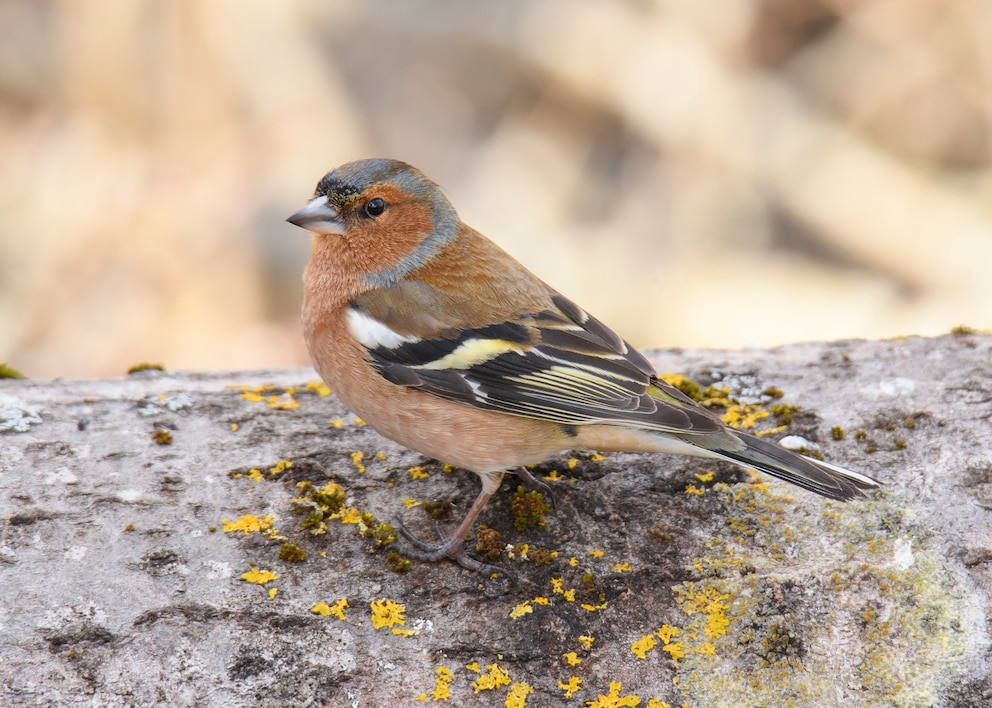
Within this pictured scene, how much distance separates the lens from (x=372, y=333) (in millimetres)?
3754

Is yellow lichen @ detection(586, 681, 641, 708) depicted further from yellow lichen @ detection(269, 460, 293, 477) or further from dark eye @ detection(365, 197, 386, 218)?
dark eye @ detection(365, 197, 386, 218)

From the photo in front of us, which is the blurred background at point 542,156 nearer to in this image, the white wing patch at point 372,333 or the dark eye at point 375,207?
the dark eye at point 375,207

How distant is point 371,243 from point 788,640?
2229mm

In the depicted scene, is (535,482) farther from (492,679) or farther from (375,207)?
(375,207)

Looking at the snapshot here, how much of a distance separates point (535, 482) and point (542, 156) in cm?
523

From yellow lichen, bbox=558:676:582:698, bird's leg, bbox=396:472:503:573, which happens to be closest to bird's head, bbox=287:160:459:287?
bird's leg, bbox=396:472:503:573

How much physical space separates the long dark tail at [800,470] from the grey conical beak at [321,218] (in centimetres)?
183

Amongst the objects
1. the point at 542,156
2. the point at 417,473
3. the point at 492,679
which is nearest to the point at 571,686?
the point at 492,679

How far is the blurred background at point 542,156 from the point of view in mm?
7621

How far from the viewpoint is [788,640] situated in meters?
3.03

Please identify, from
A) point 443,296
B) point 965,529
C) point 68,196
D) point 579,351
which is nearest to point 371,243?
point 443,296

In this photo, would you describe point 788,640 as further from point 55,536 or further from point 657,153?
point 657,153

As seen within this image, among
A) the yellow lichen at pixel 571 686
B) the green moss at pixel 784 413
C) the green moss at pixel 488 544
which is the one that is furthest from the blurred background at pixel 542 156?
the yellow lichen at pixel 571 686

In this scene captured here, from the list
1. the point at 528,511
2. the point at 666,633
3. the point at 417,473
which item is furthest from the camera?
the point at 417,473
